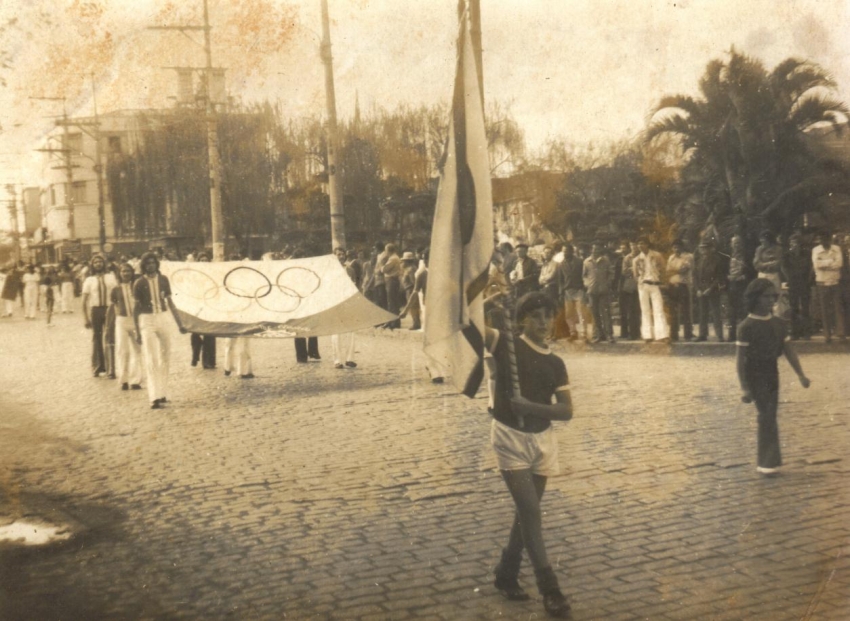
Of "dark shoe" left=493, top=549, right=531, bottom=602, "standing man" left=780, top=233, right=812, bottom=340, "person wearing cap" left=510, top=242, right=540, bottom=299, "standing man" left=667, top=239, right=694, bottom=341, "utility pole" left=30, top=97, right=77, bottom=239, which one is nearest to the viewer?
"dark shoe" left=493, top=549, right=531, bottom=602

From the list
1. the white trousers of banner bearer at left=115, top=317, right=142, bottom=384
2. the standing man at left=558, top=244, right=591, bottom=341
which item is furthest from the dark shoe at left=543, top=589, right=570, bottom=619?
the standing man at left=558, top=244, right=591, bottom=341

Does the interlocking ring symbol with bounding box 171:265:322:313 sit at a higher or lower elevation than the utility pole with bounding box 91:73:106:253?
lower

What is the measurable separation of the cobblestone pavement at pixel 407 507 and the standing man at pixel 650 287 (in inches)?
129

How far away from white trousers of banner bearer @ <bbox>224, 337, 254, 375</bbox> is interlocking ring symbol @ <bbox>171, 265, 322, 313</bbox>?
2.07 feet

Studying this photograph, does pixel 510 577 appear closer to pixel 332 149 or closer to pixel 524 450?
pixel 524 450

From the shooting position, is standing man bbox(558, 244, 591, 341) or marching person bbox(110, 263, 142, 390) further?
standing man bbox(558, 244, 591, 341)

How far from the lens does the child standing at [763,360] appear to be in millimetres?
7141

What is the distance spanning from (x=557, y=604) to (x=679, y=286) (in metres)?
11.2

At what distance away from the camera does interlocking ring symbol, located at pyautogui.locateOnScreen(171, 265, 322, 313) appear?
13.1 m

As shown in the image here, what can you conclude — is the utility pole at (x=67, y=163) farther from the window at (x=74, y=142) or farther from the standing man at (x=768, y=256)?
the standing man at (x=768, y=256)

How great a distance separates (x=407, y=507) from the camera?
6.79 meters

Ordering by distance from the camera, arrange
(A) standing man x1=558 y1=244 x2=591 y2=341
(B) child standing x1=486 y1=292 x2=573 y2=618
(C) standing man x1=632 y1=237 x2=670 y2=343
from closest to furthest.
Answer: (B) child standing x1=486 y1=292 x2=573 y2=618
(C) standing man x1=632 y1=237 x2=670 y2=343
(A) standing man x1=558 y1=244 x2=591 y2=341

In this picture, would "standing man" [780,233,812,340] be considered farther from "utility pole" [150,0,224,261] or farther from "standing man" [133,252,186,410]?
"standing man" [133,252,186,410]

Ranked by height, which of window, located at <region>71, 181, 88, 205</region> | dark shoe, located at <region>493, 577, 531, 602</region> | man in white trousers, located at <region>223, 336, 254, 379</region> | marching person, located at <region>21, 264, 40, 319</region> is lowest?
dark shoe, located at <region>493, 577, 531, 602</region>
